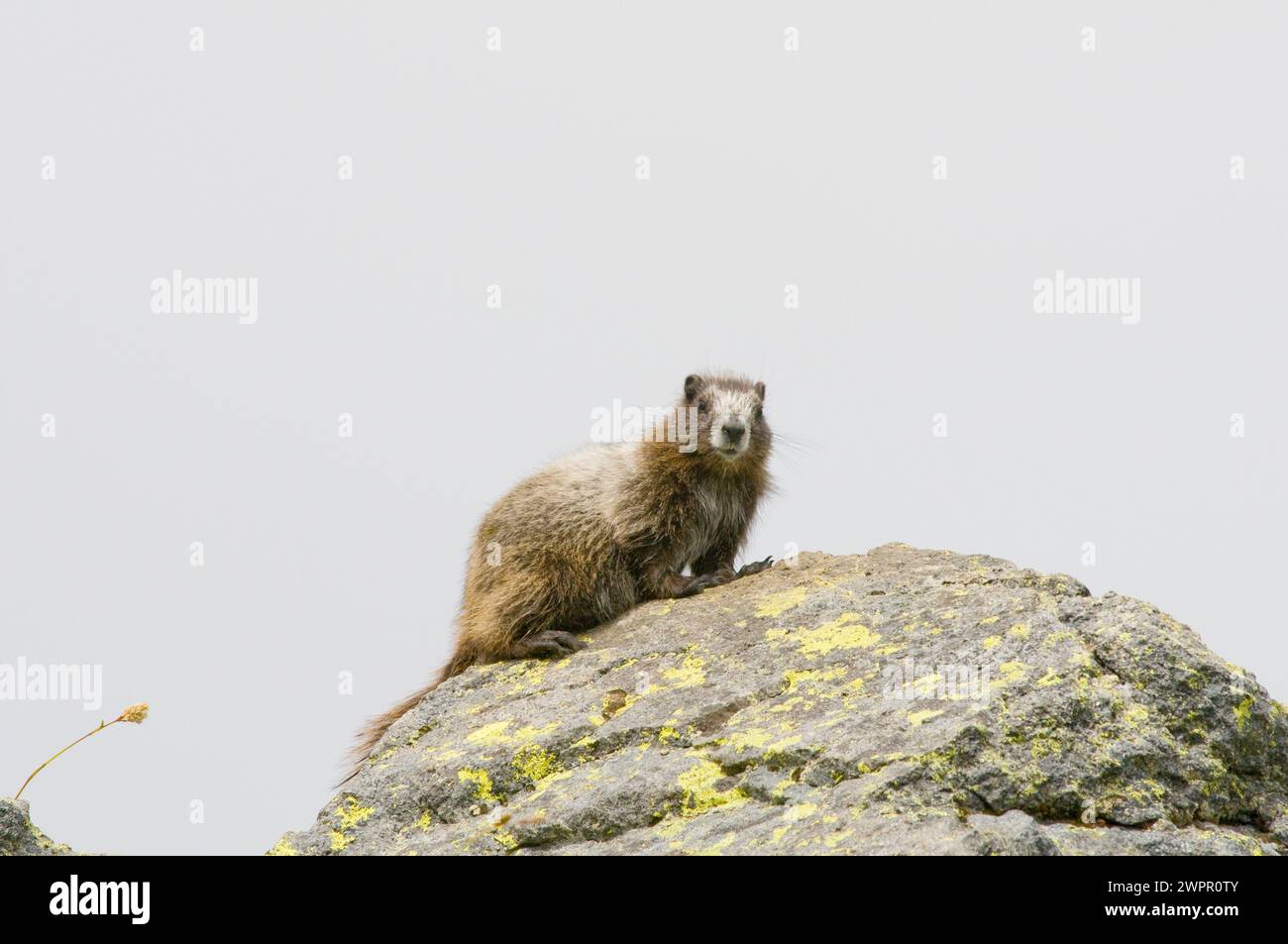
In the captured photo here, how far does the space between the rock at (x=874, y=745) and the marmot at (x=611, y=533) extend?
3.85ft

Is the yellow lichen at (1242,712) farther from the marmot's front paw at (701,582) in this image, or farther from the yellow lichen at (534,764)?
the marmot's front paw at (701,582)

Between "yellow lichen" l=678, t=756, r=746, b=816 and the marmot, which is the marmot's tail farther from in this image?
"yellow lichen" l=678, t=756, r=746, b=816

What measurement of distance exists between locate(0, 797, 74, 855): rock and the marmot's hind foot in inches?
149

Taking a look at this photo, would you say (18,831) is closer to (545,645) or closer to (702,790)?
(702,790)

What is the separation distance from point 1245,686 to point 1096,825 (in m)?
1.49

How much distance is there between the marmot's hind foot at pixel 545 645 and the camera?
33.7 ft

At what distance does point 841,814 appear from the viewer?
21.7 feet

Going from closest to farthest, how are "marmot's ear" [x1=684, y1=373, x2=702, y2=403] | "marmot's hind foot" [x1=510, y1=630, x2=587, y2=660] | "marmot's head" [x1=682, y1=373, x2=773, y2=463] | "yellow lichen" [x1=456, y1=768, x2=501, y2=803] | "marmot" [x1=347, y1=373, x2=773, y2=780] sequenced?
1. "yellow lichen" [x1=456, y1=768, x2=501, y2=803]
2. "marmot's hind foot" [x1=510, y1=630, x2=587, y2=660]
3. "marmot" [x1=347, y1=373, x2=773, y2=780]
4. "marmot's head" [x1=682, y1=373, x2=773, y2=463]
5. "marmot's ear" [x1=684, y1=373, x2=702, y2=403]

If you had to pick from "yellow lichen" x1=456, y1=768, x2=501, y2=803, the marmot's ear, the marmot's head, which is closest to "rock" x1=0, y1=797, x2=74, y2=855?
"yellow lichen" x1=456, y1=768, x2=501, y2=803

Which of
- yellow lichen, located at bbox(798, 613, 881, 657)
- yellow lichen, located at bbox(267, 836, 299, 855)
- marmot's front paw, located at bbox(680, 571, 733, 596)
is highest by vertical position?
marmot's front paw, located at bbox(680, 571, 733, 596)

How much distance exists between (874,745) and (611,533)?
445cm

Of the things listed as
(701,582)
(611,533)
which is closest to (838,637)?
(701,582)

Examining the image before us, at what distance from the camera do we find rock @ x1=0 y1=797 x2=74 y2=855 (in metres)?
7.51

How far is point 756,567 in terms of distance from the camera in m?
11.1
